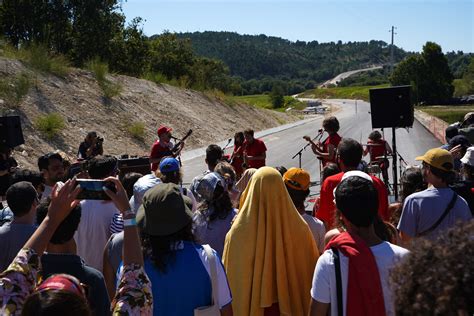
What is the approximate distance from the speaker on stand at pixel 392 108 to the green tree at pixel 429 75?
75584mm

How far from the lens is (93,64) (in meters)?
29.3

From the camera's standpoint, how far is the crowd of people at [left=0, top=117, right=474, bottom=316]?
170cm

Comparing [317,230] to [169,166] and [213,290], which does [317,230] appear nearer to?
[213,290]

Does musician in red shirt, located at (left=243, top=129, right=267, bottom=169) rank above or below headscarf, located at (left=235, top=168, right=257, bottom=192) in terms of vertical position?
below

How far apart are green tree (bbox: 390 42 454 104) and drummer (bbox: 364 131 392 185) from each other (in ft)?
245

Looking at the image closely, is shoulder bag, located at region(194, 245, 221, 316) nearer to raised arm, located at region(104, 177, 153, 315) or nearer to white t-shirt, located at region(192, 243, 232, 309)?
white t-shirt, located at region(192, 243, 232, 309)

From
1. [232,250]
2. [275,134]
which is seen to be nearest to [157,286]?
[232,250]

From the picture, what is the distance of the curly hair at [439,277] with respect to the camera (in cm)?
151

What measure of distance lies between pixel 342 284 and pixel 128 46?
37.8m

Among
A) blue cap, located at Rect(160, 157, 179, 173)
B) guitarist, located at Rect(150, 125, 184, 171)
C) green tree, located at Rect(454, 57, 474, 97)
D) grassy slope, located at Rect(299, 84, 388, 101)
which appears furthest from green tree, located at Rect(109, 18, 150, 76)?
grassy slope, located at Rect(299, 84, 388, 101)

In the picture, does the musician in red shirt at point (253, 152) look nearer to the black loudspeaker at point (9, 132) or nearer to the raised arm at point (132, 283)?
the black loudspeaker at point (9, 132)

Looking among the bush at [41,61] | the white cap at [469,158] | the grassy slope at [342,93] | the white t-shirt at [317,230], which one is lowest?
the grassy slope at [342,93]

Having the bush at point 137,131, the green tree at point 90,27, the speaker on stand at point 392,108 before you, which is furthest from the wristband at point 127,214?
the green tree at point 90,27

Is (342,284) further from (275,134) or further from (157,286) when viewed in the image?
(275,134)
